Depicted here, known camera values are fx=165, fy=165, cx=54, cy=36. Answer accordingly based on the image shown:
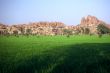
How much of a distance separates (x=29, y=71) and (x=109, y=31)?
13653 cm

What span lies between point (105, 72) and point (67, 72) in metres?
1.70

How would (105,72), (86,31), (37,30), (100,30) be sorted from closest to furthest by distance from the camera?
(105,72), (100,30), (86,31), (37,30)

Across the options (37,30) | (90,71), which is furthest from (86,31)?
(90,71)

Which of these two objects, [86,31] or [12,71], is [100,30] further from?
[12,71]

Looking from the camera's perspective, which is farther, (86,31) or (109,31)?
(86,31)

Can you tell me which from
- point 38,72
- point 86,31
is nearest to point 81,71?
point 38,72

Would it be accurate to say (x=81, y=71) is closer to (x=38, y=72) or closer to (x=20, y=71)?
(x=38, y=72)

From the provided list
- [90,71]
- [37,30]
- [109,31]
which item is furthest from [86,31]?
[90,71]

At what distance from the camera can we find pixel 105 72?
711cm

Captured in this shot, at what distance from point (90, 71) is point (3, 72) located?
4.05m

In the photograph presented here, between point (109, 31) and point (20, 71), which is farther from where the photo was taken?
point (109, 31)

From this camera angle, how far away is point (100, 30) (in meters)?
132

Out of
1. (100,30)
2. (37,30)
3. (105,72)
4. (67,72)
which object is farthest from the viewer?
(37,30)

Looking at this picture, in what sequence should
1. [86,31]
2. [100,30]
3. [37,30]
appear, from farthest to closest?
1. [37,30]
2. [86,31]
3. [100,30]
